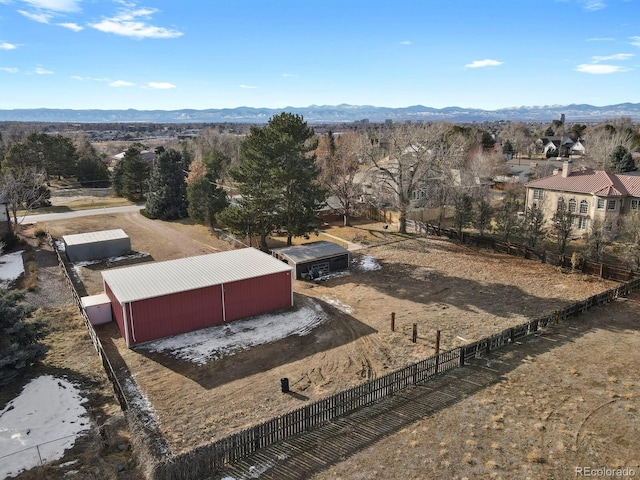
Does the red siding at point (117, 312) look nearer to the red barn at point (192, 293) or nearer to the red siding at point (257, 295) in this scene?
the red barn at point (192, 293)

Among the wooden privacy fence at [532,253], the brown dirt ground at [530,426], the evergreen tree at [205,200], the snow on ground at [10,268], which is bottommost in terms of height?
the brown dirt ground at [530,426]

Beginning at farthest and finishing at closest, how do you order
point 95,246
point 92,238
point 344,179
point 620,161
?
1. point 620,161
2. point 344,179
3. point 92,238
4. point 95,246

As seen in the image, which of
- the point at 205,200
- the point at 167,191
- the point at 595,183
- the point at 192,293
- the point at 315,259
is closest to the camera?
the point at 192,293

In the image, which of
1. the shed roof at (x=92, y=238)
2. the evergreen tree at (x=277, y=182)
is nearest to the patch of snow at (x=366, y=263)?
the evergreen tree at (x=277, y=182)

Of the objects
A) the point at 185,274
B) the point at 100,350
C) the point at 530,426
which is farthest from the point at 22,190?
the point at 530,426

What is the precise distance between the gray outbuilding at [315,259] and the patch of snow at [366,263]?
1145 millimetres

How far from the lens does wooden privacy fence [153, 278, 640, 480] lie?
12098mm

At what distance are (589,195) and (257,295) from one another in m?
31.0

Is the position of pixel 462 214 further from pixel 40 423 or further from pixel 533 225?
pixel 40 423

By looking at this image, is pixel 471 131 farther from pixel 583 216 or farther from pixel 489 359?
pixel 489 359

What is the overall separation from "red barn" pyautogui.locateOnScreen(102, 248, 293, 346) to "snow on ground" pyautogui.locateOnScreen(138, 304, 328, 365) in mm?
536

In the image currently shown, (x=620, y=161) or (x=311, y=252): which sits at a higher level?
(x=620, y=161)

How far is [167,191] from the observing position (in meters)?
49.1

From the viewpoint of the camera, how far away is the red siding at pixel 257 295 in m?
23.0
